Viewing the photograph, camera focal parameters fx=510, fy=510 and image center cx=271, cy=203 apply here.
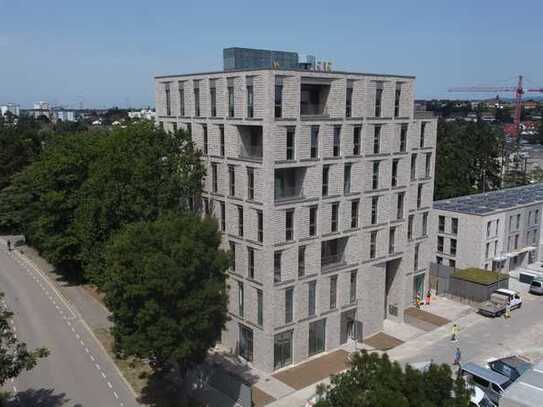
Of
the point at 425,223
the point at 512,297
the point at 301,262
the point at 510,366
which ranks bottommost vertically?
the point at 512,297

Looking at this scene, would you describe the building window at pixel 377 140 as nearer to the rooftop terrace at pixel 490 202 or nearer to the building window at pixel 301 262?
the building window at pixel 301 262

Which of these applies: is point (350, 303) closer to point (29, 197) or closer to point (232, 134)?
point (232, 134)

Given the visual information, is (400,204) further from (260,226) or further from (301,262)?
(260,226)

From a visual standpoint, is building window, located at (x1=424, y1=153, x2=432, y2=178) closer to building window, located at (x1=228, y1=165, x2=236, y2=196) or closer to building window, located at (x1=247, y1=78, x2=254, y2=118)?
building window, located at (x1=228, y1=165, x2=236, y2=196)

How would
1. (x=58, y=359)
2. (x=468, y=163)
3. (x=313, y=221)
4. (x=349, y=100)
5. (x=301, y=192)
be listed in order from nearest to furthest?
(x=301, y=192) → (x=313, y=221) → (x=58, y=359) → (x=349, y=100) → (x=468, y=163)

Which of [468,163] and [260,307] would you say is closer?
[260,307]

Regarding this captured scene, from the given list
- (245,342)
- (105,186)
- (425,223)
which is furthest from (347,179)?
(105,186)

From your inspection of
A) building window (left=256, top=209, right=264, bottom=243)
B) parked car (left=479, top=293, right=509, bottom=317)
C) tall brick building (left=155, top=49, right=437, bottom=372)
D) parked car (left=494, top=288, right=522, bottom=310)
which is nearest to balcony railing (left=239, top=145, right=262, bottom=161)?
tall brick building (left=155, top=49, right=437, bottom=372)

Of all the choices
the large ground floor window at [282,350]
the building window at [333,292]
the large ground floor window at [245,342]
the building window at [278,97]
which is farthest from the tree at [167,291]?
the building window at [333,292]
